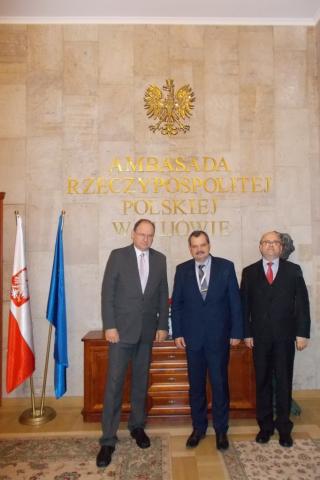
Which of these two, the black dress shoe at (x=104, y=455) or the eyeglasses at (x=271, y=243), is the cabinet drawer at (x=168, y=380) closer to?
the black dress shoe at (x=104, y=455)

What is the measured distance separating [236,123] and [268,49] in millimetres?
973

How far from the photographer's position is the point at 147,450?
3047 mm

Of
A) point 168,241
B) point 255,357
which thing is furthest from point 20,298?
point 255,357

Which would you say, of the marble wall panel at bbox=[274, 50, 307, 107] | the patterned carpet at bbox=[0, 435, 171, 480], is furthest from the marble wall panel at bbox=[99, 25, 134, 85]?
the patterned carpet at bbox=[0, 435, 171, 480]

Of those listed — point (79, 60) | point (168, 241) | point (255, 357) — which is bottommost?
point (255, 357)

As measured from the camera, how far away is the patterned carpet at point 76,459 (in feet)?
8.95

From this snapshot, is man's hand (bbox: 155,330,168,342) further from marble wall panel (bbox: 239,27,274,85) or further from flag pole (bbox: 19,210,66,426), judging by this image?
marble wall panel (bbox: 239,27,274,85)

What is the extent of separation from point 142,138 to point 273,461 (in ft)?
11.2

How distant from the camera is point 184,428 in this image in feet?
11.3

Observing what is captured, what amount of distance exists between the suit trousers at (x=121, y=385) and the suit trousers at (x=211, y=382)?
1.31 ft

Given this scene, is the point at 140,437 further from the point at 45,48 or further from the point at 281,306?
the point at 45,48

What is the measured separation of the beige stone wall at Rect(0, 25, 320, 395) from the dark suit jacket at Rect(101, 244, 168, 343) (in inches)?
47.7

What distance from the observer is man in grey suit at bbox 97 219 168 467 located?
118 inches

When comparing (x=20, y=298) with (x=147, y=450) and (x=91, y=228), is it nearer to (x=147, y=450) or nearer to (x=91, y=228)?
(x=91, y=228)
